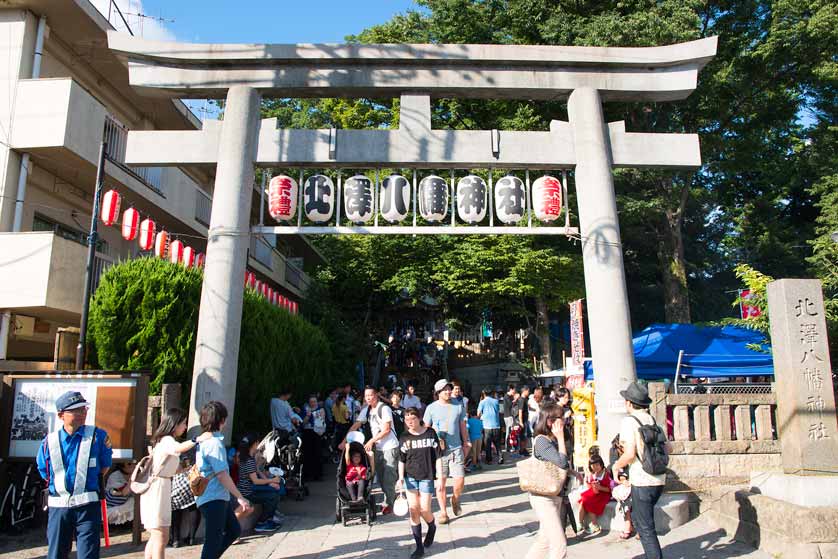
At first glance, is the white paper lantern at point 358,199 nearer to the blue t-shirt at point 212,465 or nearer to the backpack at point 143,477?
the blue t-shirt at point 212,465

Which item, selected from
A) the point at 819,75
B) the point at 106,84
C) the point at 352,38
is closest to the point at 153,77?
the point at 106,84

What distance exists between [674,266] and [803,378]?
54.6ft

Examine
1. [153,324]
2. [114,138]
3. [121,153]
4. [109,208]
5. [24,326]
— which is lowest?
[153,324]

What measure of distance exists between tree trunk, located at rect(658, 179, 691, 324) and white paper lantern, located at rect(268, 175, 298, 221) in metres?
16.6

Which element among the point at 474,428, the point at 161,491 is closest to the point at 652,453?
the point at 161,491

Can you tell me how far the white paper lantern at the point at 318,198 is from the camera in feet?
33.1

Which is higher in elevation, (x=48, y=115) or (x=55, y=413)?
(x=48, y=115)

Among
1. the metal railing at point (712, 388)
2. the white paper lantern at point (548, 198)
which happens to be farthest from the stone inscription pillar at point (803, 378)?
the metal railing at point (712, 388)

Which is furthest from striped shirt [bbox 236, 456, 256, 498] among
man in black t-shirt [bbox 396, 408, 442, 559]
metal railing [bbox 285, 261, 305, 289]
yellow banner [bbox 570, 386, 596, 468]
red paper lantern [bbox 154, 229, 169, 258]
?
metal railing [bbox 285, 261, 305, 289]

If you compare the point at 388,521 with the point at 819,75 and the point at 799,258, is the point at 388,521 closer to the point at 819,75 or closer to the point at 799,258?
the point at 819,75

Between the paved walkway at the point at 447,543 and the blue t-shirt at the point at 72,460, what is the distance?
231cm

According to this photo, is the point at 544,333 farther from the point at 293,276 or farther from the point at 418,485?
the point at 418,485

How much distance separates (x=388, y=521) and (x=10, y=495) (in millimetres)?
5088

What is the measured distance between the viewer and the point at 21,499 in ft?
25.8
